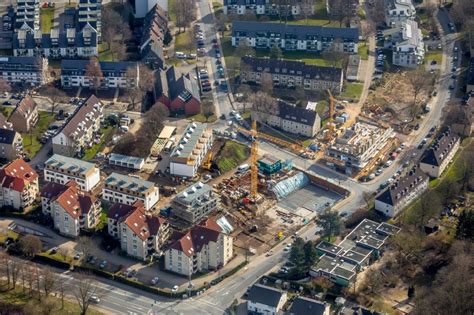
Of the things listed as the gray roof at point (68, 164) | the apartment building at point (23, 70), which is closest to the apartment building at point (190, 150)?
the gray roof at point (68, 164)

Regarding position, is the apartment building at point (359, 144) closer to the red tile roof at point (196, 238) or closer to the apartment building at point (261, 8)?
the red tile roof at point (196, 238)

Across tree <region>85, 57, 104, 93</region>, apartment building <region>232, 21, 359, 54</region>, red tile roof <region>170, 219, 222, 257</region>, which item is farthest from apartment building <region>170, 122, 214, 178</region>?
apartment building <region>232, 21, 359, 54</region>

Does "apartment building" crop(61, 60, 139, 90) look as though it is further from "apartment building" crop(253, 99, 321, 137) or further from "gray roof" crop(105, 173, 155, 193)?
"gray roof" crop(105, 173, 155, 193)

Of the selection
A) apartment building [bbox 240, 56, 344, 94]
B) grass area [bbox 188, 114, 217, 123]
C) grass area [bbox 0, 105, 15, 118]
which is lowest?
grass area [bbox 0, 105, 15, 118]

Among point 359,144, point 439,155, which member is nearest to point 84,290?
point 359,144

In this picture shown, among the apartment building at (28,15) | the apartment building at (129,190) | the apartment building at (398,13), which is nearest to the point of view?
the apartment building at (129,190)

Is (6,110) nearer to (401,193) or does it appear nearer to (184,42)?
(184,42)
